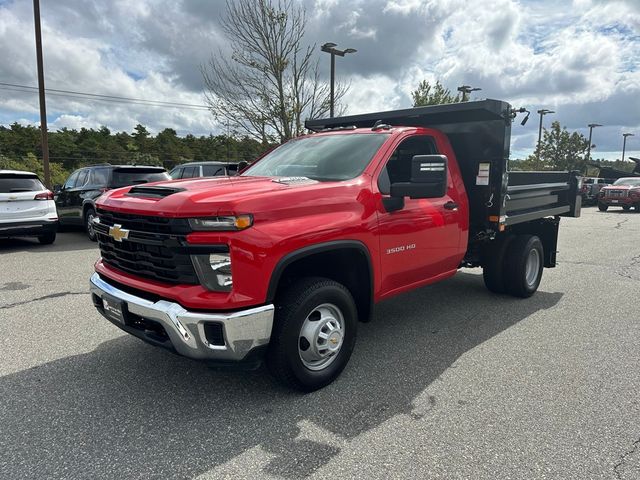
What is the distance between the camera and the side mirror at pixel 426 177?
3410mm

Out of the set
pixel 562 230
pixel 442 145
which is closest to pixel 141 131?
pixel 562 230

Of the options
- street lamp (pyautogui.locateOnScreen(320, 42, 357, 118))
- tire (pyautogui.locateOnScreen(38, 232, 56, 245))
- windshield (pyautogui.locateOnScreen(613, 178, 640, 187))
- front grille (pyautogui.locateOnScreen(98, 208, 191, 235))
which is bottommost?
tire (pyautogui.locateOnScreen(38, 232, 56, 245))

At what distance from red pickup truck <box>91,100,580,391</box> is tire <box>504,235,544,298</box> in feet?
2.83

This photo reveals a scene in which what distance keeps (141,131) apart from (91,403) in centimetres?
6209

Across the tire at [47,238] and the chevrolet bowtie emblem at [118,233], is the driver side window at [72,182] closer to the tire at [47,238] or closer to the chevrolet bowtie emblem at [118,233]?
the tire at [47,238]

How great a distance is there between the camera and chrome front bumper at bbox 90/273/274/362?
2.73 meters

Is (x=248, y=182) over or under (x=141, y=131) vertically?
under

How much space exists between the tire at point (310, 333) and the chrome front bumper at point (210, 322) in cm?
16

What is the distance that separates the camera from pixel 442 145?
15.0 feet

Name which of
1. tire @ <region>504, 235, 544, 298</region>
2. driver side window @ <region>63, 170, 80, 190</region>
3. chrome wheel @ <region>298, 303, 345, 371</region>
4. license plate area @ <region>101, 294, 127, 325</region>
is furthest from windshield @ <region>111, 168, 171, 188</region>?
chrome wheel @ <region>298, 303, 345, 371</region>

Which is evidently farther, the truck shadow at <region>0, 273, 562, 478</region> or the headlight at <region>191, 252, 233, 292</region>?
the headlight at <region>191, 252, 233, 292</region>

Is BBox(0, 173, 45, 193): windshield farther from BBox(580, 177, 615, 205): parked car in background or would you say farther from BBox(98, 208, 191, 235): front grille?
BBox(580, 177, 615, 205): parked car in background

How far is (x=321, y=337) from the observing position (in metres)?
3.28

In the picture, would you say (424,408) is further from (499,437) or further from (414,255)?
(414,255)
